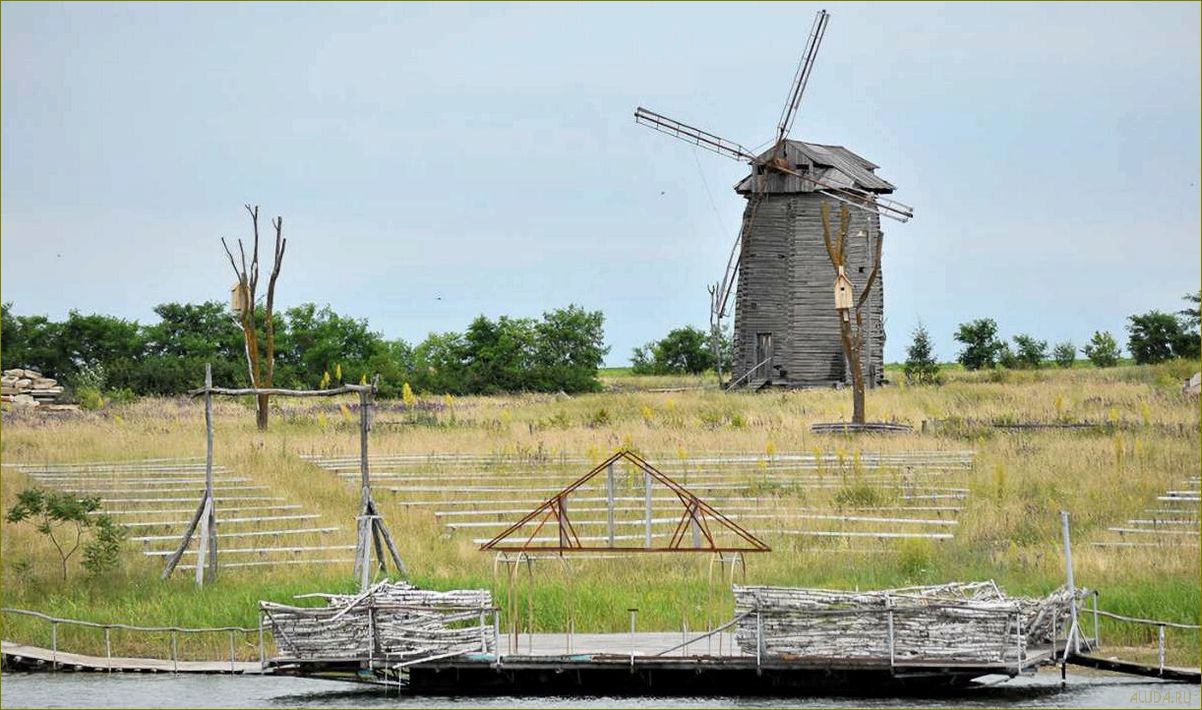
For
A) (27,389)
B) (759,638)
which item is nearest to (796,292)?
(27,389)

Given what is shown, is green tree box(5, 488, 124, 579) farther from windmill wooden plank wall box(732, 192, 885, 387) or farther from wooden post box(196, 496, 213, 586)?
windmill wooden plank wall box(732, 192, 885, 387)

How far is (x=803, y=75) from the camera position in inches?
2598

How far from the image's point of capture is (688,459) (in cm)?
4028

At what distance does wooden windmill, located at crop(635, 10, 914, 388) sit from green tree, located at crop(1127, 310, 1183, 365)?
29.0m

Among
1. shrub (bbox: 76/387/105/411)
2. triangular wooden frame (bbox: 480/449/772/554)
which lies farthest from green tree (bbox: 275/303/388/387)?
triangular wooden frame (bbox: 480/449/772/554)

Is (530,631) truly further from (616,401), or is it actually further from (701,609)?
(616,401)

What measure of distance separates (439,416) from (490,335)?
90.5ft

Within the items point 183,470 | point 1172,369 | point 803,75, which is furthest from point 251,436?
point 1172,369

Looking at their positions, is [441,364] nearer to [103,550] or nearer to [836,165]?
[836,165]

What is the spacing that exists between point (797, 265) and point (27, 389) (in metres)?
26.5

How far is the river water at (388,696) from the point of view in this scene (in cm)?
2159

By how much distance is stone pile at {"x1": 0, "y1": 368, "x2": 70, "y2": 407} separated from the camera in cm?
6254

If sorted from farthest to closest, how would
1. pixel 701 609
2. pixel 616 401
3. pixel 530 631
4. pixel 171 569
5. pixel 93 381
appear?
pixel 93 381 < pixel 616 401 < pixel 171 569 < pixel 701 609 < pixel 530 631

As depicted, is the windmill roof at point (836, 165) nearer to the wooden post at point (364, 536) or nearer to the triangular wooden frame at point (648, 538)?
the triangular wooden frame at point (648, 538)
